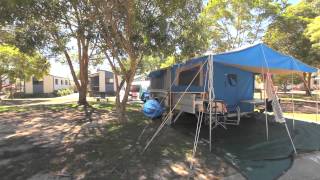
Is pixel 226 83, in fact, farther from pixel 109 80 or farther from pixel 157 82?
pixel 109 80

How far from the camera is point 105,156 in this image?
5957 mm

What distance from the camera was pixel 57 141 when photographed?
7.37 m

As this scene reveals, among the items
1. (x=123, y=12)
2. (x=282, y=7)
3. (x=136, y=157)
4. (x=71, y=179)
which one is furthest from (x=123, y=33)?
(x=282, y=7)

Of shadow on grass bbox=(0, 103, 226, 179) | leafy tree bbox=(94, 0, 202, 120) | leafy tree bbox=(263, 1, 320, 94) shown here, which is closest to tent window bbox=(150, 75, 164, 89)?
leafy tree bbox=(94, 0, 202, 120)

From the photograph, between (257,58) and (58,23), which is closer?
(257,58)

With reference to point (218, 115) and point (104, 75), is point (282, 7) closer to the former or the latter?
point (218, 115)

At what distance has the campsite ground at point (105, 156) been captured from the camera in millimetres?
5051

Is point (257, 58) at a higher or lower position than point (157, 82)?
higher

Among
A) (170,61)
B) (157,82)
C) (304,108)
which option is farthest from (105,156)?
(170,61)

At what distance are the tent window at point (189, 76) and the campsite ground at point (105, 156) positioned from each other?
5.85ft

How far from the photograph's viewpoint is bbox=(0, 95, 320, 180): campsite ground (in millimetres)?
5051

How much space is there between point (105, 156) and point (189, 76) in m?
4.87

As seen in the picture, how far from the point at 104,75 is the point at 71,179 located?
33252mm

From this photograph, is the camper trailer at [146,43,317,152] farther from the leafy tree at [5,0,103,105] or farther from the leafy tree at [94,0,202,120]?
Result: the leafy tree at [5,0,103,105]
